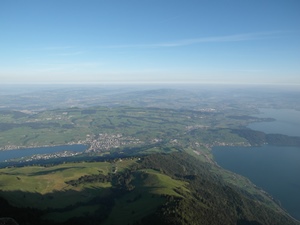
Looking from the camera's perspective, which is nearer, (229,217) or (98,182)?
(229,217)

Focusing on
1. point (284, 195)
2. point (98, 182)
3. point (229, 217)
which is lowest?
point (284, 195)

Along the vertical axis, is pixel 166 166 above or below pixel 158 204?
below

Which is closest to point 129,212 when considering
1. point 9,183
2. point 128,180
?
point 128,180

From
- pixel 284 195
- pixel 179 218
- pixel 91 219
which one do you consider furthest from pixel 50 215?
pixel 284 195

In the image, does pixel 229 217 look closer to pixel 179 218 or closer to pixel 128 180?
pixel 179 218

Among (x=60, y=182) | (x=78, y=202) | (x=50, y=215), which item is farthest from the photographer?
(x=60, y=182)

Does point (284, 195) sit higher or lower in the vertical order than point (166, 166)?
lower

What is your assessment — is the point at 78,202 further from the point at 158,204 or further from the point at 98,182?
the point at 158,204

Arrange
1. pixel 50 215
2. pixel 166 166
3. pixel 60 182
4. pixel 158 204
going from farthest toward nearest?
pixel 166 166 → pixel 60 182 → pixel 158 204 → pixel 50 215

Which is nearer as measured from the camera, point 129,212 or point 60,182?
point 129,212
